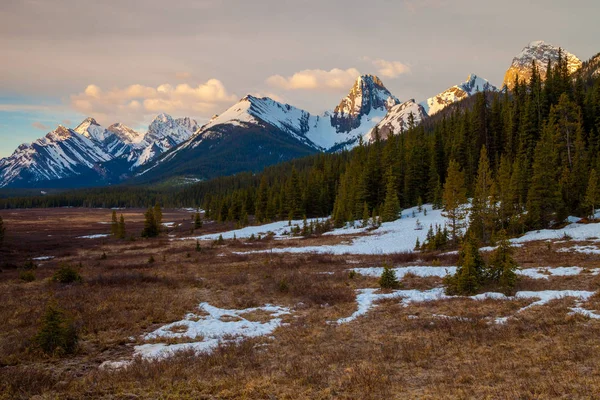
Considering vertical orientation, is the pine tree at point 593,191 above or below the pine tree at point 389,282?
above

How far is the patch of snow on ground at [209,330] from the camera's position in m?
12.2

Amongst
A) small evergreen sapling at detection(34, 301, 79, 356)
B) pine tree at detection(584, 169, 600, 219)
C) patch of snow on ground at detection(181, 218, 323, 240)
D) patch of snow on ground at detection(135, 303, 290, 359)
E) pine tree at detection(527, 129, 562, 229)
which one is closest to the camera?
small evergreen sapling at detection(34, 301, 79, 356)

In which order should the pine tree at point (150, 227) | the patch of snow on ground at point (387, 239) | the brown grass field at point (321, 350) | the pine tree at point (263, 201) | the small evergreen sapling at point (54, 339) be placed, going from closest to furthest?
the brown grass field at point (321, 350) → the small evergreen sapling at point (54, 339) → the patch of snow on ground at point (387, 239) → the pine tree at point (150, 227) → the pine tree at point (263, 201)

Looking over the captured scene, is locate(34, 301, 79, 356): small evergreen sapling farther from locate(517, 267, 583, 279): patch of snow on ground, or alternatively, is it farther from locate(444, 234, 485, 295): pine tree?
locate(517, 267, 583, 279): patch of snow on ground

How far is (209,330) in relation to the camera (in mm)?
14375

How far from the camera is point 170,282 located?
78.8ft

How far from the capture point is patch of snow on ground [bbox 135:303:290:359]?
1218 cm

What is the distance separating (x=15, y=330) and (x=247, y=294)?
418 inches

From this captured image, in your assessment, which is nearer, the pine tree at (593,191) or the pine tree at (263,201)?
the pine tree at (593,191)

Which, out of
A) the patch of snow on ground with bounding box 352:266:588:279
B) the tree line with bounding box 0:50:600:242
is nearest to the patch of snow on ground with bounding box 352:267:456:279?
the patch of snow on ground with bounding box 352:266:588:279

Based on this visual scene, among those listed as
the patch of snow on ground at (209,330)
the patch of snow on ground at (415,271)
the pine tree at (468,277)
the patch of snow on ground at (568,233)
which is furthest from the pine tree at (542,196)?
the patch of snow on ground at (209,330)

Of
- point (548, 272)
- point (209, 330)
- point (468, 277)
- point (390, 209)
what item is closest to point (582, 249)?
point (548, 272)

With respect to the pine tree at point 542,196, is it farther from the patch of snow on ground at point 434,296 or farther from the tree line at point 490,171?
the patch of snow on ground at point 434,296

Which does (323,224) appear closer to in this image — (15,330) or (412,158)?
(412,158)
